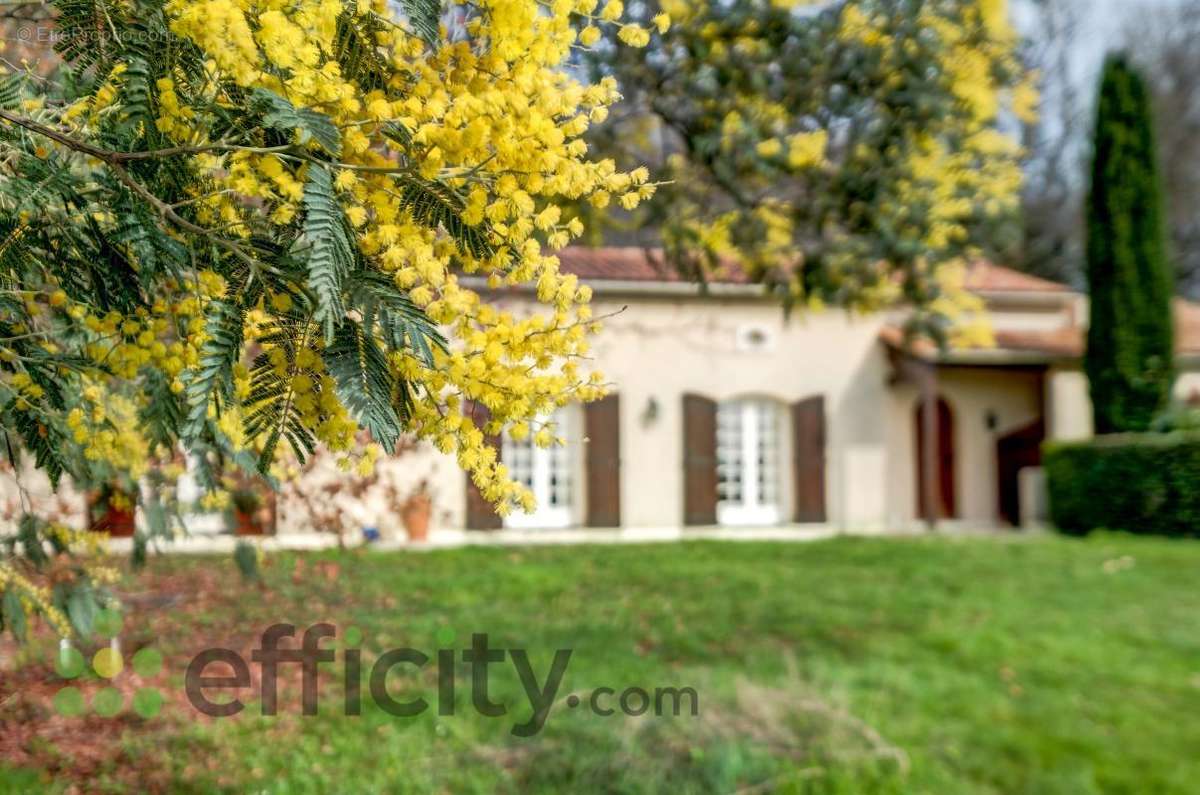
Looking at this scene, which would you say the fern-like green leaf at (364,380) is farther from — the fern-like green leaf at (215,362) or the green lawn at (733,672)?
the green lawn at (733,672)

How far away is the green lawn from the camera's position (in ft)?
16.2

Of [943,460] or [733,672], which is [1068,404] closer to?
[943,460]

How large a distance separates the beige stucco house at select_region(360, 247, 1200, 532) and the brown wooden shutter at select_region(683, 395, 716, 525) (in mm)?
19

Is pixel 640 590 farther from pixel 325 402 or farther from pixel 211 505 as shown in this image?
pixel 325 402

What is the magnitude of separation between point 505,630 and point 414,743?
231 cm

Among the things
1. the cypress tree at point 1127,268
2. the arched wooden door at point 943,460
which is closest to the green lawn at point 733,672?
the cypress tree at point 1127,268

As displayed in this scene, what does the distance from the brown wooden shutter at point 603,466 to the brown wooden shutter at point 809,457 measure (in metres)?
2.66

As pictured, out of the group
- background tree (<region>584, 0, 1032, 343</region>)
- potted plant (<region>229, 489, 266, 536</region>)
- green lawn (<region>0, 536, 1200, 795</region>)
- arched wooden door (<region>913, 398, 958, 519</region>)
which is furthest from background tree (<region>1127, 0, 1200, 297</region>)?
potted plant (<region>229, 489, 266, 536</region>)

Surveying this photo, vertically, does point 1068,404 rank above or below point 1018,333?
below

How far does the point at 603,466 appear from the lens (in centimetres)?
1409

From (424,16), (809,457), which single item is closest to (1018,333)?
(809,457)

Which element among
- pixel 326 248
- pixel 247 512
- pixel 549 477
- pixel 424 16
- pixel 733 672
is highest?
pixel 424 16

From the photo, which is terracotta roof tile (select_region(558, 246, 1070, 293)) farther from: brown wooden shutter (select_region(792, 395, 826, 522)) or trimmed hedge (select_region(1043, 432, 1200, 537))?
trimmed hedge (select_region(1043, 432, 1200, 537))

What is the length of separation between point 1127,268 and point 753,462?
5824 millimetres
